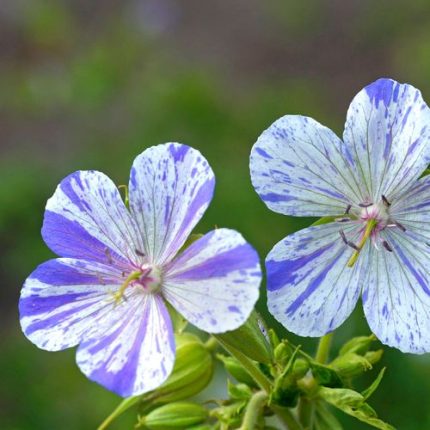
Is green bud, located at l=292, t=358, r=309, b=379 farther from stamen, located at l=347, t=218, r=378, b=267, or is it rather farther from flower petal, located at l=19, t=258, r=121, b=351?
flower petal, located at l=19, t=258, r=121, b=351

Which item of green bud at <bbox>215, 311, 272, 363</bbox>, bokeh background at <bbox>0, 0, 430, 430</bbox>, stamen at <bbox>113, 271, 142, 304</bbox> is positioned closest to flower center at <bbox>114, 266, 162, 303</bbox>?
stamen at <bbox>113, 271, 142, 304</bbox>

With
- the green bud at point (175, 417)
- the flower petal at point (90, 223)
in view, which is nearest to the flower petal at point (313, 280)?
the flower petal at point (90, 223)

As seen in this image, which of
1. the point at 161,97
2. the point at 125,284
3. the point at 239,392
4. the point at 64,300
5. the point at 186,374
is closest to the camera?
the point at 125,284

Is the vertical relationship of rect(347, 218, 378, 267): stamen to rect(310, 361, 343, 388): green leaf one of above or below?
above

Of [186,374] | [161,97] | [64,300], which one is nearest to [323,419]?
[186,374]

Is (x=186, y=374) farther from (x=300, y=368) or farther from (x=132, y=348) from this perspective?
(x=132, y=348)

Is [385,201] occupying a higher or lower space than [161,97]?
lower

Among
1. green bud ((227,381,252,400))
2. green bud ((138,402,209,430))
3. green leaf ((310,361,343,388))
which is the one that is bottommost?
green bud ((138,402,209,430))
